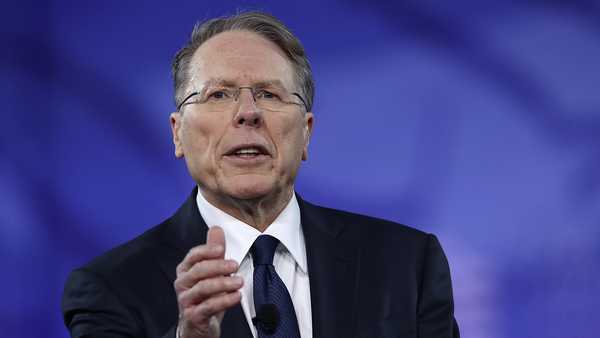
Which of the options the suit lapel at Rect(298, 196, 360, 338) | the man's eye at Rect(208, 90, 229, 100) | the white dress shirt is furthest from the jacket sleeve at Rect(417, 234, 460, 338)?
the man's eye at Rect(208, 90, 229, 100)

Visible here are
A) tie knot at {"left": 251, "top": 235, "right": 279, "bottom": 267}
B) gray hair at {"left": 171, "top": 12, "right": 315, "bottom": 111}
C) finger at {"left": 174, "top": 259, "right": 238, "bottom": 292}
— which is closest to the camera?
finger at {"left": 174, "top": 259, "right": 238, "bottom": 292}

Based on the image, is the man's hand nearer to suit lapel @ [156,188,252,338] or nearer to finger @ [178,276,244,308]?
finger @ [178,276,244,308]

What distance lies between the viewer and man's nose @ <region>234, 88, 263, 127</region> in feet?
5.99

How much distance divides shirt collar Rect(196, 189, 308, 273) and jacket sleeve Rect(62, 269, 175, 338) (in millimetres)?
240

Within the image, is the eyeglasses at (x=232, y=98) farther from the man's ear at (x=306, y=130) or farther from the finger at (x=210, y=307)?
the finger at (x=210, y=307)

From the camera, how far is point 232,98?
6.17 feet

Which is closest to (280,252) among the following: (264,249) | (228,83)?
(264,249)

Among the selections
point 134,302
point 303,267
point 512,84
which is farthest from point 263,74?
point 512,84

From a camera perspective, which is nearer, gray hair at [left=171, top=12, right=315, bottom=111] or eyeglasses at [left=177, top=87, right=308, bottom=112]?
eyeglasses at [left=177, top=87, right=308, bottom=112]

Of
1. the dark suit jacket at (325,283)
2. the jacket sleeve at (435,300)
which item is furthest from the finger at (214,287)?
the jacket sleeve at (435,300)

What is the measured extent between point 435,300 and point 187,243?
539mm

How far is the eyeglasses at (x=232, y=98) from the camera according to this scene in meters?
1.88

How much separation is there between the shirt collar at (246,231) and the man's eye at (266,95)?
0.24 m

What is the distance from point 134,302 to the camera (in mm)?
1736
